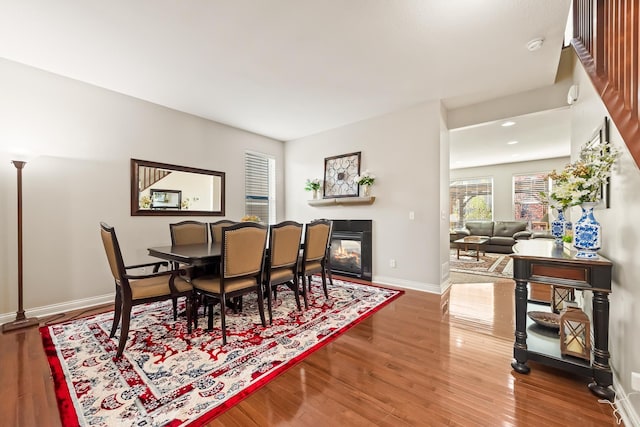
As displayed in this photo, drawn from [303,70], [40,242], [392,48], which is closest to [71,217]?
[40,242]

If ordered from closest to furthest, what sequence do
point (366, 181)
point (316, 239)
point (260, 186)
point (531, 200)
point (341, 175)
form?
point (316, 239)
point (366, 181)
point (341, 175)
point (260, 186)
point (531, 200)

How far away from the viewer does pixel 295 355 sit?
202 cm

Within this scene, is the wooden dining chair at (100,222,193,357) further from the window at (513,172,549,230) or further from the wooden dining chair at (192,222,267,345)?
the window at (513,172,549,230)

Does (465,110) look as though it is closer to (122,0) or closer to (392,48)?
(392,48)

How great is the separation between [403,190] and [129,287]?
3555mm

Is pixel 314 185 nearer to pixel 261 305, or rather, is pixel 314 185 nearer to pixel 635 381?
pixel 261 305

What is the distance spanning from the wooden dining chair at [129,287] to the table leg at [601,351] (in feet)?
9.78

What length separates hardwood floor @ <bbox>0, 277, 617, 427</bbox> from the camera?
55.5 inches

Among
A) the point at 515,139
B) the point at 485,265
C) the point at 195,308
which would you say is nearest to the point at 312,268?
the point at 195,308

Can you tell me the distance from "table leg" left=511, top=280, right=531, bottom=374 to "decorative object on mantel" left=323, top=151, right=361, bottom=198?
9.63 feet

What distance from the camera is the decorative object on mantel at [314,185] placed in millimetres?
4965

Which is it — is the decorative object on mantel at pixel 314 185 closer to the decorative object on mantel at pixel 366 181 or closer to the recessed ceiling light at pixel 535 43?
the decorative object on mantel at pixel 366 181

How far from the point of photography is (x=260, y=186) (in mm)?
5293

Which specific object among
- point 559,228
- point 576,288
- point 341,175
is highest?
point 341,175
